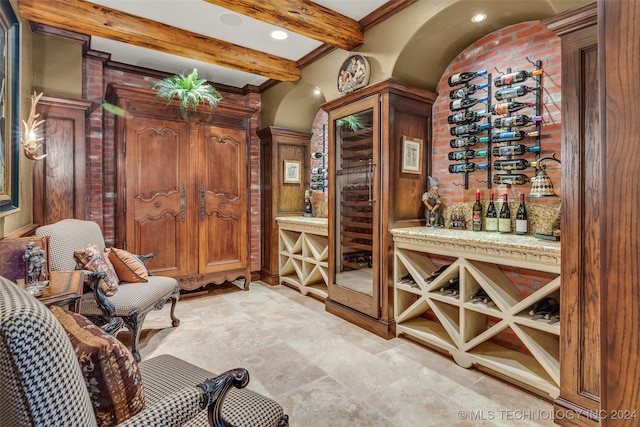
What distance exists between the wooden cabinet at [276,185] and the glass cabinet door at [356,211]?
1.36 metres

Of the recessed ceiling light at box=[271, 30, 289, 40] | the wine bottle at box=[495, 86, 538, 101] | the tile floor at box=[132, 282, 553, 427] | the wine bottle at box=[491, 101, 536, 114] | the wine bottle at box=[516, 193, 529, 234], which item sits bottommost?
the tile floor at box=[132, 282, 553, 427]

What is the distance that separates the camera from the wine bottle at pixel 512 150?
2364mm

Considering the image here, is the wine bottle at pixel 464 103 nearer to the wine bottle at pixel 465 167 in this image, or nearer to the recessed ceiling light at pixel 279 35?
the wine bottle at pixel 465 167

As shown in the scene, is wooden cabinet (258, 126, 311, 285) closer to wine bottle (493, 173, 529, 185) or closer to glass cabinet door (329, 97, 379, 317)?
glass cabinet door (329, 97, 379, 317)

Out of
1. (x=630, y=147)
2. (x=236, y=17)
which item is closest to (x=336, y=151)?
(x=236, y=17)

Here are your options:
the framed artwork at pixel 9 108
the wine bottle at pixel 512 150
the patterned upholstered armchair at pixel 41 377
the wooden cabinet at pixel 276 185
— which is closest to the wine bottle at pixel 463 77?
the wine bottle at pixel 512 150

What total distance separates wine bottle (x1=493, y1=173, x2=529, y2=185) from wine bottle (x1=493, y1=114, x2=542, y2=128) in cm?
37

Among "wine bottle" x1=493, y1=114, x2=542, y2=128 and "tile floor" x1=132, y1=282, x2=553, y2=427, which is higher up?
"wine bottle" x1=493, y1=114, x2=542, y2=128

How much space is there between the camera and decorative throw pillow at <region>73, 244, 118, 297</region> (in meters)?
2.29

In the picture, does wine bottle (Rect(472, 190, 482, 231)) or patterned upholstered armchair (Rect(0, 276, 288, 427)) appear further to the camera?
wine bottle (Rect(472, 190, 482, 231))

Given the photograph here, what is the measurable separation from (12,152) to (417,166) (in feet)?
9.84

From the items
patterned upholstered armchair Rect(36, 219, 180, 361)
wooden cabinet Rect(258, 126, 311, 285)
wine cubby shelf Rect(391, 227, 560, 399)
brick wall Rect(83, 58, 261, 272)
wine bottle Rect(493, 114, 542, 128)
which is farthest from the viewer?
wooden cabinet Rect(258, 126, 311, 285)

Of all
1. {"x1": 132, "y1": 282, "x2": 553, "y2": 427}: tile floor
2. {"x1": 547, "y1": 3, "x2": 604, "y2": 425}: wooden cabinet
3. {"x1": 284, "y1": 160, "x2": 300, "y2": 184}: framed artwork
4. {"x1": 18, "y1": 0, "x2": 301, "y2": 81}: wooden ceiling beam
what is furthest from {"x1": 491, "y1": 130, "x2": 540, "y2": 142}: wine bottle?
{"x1": 284, "y1": 160, "x2": 300, "y2": 184}: framed artwork

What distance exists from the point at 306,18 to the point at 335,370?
272 centimetres
